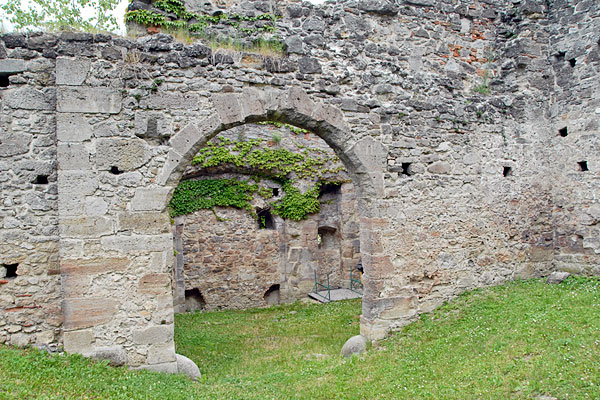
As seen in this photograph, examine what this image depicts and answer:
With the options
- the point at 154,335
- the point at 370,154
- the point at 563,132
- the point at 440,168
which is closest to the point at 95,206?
the point at 154,335

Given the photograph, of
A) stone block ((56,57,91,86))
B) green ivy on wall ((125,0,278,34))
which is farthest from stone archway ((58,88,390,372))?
green ivy on wall ((125,0,278,34))

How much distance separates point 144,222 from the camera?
5953 mm

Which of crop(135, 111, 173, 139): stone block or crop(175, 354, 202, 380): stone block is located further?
crop(175, 354, 202, 380): stone block

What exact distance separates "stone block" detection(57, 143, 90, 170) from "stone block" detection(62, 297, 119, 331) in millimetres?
1694

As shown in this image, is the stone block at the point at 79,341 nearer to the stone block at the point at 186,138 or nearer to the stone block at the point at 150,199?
the stone block at the point at 150,199

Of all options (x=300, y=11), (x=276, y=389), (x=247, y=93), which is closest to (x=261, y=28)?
(x=300, y=11)

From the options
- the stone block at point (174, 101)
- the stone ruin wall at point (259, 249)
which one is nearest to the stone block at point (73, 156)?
the stone block at point (174, 101)

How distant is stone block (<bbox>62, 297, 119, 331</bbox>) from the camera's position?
18.6ft

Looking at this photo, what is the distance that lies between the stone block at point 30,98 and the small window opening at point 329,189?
868 centimetres

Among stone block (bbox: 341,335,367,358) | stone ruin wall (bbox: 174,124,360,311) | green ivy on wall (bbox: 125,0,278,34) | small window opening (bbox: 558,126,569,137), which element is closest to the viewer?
green ivy on wall (bbox: 125,0,278,34)

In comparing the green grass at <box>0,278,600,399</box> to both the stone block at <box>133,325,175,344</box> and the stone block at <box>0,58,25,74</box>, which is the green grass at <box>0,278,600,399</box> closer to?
the stone block at <box>133,325,175,344</box>

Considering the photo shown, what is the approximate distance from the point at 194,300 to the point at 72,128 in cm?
755

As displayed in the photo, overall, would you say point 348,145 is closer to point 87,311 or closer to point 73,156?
point 73,156

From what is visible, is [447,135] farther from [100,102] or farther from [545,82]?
[100,102]
